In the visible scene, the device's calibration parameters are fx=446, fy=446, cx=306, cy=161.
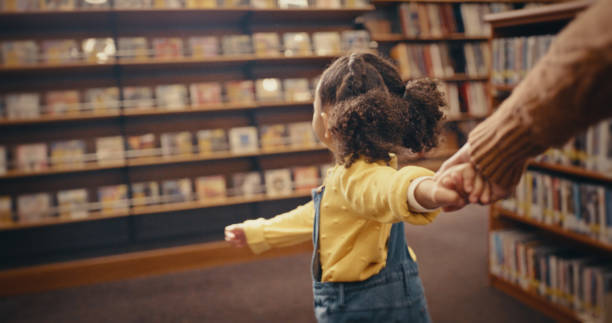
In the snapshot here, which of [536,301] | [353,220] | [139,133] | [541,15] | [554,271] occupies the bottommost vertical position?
[536,301]

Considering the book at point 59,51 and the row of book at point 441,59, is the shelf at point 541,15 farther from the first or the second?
the book at point 59,51

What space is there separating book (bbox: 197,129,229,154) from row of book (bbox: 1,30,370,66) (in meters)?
0.56

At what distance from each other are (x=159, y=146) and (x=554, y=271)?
268cm

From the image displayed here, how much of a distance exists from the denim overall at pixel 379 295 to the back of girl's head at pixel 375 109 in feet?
0.80

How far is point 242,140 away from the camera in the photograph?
3.42 m

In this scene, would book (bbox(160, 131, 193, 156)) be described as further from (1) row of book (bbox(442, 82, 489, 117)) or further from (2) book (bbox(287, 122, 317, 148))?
(1) row of book (bbox(442, 82, 489, 117))

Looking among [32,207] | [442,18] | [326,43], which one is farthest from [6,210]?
[442,18]

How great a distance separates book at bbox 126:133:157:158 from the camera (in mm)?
3275

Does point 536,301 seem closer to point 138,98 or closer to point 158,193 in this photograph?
point 158,193

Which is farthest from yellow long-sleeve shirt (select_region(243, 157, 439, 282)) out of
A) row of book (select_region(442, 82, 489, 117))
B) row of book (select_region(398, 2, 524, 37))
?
row of book (select_region(442, 82, 489, 117))

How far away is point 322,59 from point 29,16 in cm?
211

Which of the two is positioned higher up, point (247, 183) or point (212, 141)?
point (212, 141)

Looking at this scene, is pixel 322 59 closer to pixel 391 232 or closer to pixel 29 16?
pixel 29 16

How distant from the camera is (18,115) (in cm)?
307
